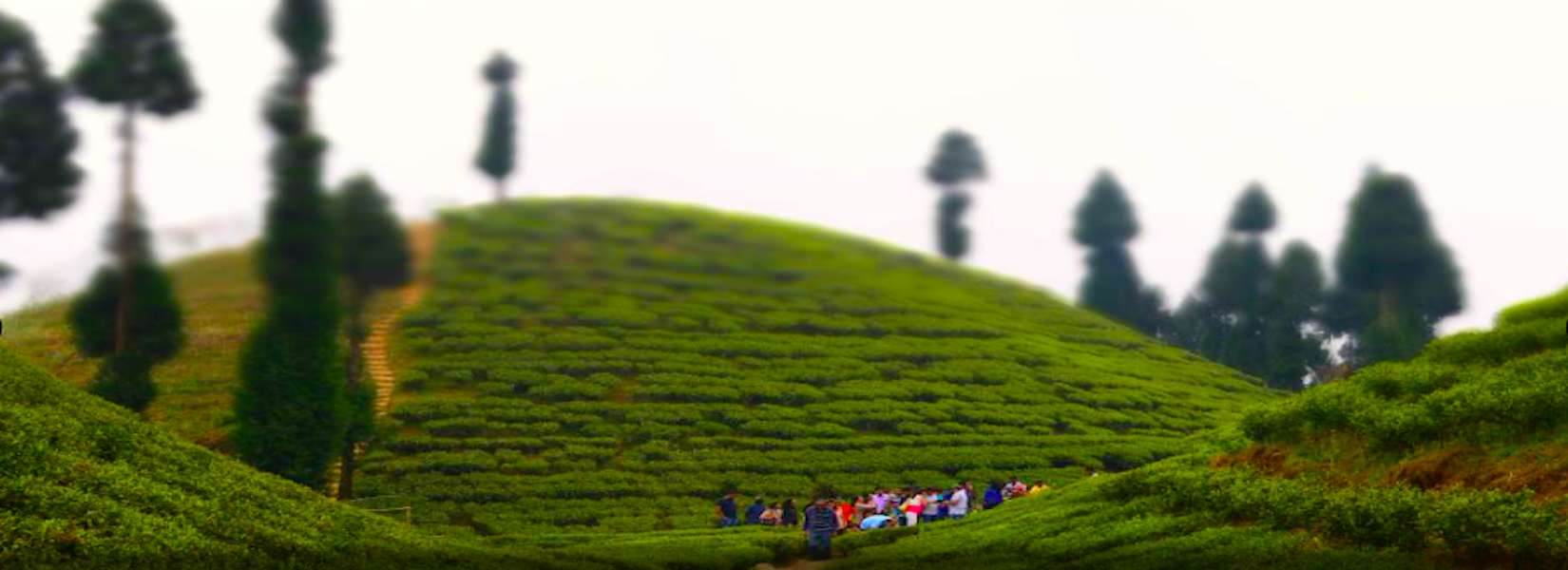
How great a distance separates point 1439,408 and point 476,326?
4814 cm

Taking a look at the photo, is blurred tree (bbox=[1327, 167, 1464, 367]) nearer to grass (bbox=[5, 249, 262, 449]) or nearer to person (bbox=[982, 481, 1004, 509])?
person (bbox=[982, 481, 1004, 509])

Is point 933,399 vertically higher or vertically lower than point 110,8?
lower

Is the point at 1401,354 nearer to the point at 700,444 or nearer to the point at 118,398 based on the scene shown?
the point at 700,444

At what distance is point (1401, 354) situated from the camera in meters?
71.9

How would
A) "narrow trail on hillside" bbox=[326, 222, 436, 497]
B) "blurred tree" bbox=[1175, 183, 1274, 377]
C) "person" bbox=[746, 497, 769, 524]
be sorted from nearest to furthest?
"person" bbox=[746, 497, 769, 524], "narrow trail on hillside" bbox=[326, 222, 436, 497], "blurred tree" bbox=[1175, 183, 1274, 377]

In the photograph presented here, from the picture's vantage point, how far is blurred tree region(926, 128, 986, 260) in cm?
9994


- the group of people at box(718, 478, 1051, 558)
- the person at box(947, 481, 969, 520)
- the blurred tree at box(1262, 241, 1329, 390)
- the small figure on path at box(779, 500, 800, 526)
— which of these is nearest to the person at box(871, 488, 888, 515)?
the group of people at box(718, 478, 1051, 558)

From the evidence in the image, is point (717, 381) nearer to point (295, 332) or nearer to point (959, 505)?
point (295, 332)

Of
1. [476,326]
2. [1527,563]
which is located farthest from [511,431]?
[1527,563]

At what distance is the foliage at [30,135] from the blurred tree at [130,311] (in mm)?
2315

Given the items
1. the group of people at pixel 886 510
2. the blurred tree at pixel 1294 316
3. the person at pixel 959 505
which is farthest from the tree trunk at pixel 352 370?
the blurred tree at pixel 1294 316

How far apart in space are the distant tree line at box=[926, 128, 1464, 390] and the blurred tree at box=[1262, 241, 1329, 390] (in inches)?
3.2

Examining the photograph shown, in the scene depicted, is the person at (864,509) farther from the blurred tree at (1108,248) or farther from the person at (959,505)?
the blurred tree at (1108,248)

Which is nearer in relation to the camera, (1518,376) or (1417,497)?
(1417,497)
